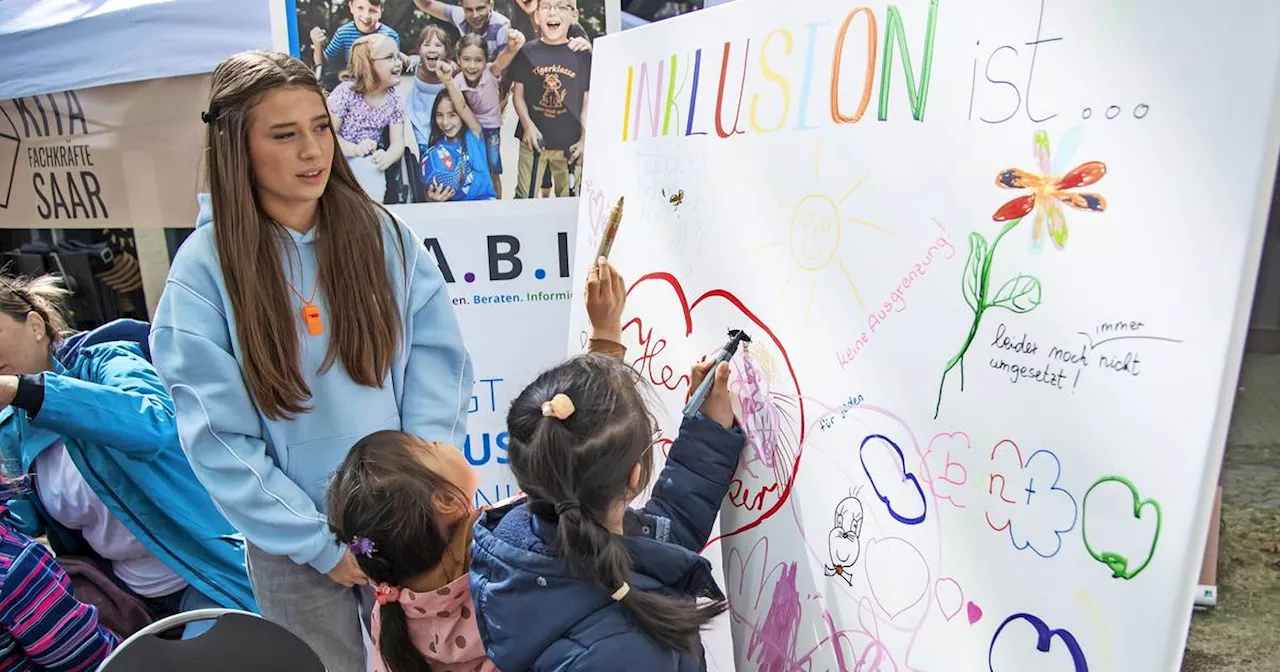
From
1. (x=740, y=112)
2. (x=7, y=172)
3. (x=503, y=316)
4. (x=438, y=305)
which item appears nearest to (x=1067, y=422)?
(x=740, y=112)

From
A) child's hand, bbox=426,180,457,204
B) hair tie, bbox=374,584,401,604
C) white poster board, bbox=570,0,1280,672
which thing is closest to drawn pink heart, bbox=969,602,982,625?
white poster board, bbox=570,0,1280,672

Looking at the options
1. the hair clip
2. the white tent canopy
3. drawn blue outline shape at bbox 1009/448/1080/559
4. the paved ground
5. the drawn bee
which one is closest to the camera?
drawn blue outline shape at bbox 1009/448/1080/559

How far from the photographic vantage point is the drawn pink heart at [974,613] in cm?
113

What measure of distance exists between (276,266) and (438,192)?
2.74 feet

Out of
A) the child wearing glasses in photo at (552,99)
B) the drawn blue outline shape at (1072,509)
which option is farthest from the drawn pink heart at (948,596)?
the child wearing glasses in photo at (552,99)

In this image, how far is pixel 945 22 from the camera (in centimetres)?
115

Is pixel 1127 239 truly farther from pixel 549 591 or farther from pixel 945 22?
pixel 549 591

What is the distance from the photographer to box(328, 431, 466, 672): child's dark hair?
1284mm

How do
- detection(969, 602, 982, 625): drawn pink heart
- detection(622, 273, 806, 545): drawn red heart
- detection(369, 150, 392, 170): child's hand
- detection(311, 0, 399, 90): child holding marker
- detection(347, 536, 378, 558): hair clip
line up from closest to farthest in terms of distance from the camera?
detection(969, 602, 982, 625): drawn pink heart, detection(347, 536, 378, 558): hair clip, detection(622, 273, 806, 545): drawn red heart, detection(311, 0, 399, 90): child holding marker, detection(369, 150, 392, 170): child's hand

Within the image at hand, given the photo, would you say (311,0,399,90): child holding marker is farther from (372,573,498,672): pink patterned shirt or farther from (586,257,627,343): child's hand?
(372,573,498,672): pink patterned shirt

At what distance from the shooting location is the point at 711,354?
5.12ft

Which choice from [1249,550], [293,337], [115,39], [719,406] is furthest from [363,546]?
[1249,550]

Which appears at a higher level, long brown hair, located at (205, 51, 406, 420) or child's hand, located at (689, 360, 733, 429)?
long brown hair, located at (205, 51, 406, 420)

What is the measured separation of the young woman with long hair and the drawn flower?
3.33ft
